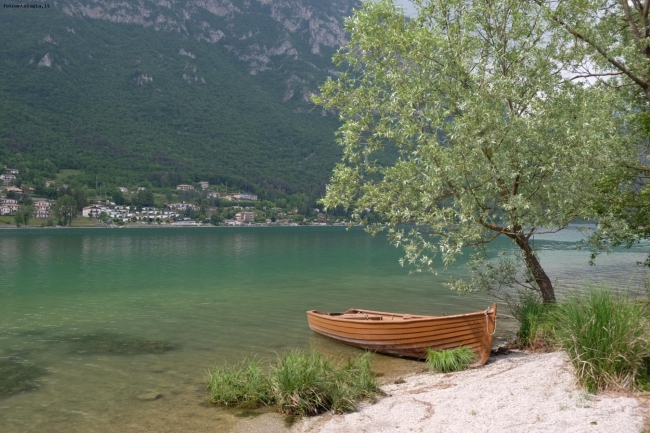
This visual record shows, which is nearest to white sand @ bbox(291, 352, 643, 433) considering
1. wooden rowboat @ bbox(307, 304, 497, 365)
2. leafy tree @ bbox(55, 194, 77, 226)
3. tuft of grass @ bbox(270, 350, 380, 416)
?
tuft of grass @ bbox(270, 350, 380, 416)

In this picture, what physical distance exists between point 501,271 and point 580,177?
4994 mm

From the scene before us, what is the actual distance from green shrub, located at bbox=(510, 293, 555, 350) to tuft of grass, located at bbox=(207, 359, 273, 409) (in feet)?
26.4

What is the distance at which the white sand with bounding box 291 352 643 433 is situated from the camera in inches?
289

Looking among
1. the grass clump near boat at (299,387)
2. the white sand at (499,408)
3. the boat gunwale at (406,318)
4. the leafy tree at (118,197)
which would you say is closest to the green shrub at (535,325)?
the boat gunwale at (406,318)

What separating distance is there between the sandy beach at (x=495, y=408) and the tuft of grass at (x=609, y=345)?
1.13ft

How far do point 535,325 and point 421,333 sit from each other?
11.4 ft

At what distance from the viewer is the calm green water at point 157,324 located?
11.7 m

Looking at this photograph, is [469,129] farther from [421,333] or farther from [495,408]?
[495,408]

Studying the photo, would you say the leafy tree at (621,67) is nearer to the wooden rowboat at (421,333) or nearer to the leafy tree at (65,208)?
the wooden rowboat at (421,333)

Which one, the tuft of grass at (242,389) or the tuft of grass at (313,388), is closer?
the tuft of grass at (313,388)

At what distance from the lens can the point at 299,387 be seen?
34.2 feet

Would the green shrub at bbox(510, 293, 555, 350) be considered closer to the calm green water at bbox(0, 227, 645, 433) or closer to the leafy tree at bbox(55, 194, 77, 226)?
the calm green water at bbox(0, 227, 645, 433)

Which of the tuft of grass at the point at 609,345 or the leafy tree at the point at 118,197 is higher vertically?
the leafy tree at the point at 118,197

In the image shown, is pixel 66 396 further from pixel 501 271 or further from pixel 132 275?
pixel 132 275
